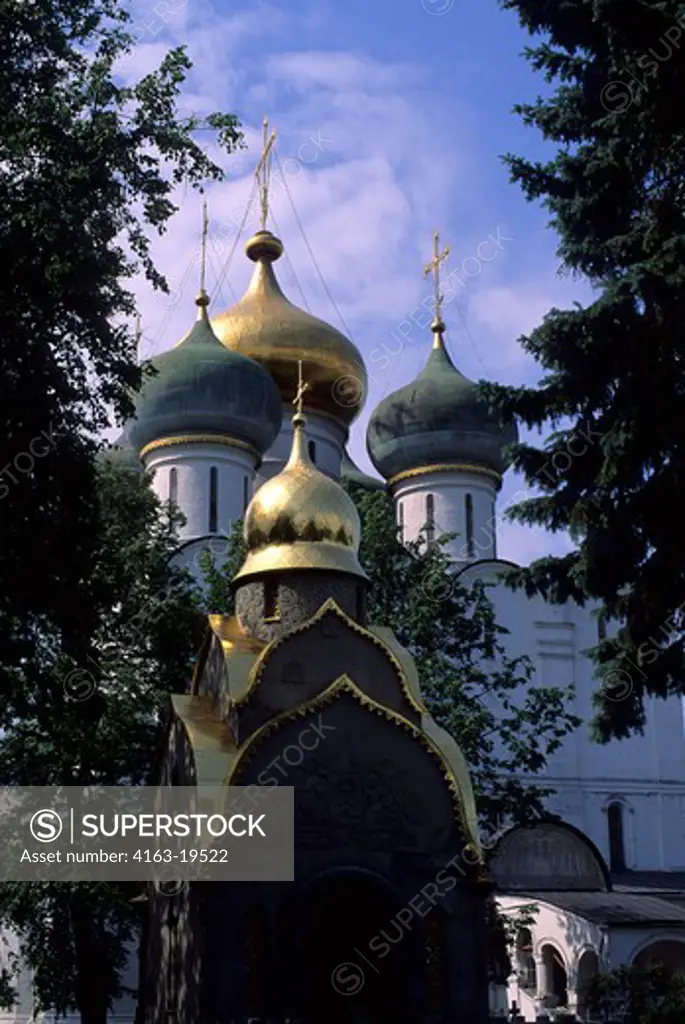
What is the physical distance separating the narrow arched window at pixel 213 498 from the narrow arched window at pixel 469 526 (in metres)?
5.66

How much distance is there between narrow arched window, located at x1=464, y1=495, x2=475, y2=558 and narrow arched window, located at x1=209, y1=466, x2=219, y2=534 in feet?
18.6

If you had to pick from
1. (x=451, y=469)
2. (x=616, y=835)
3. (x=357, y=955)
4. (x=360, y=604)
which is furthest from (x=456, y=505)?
(x=357, y=955)

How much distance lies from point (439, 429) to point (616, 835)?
9334 millimetres

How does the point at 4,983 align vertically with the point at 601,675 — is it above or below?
below

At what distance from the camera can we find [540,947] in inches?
898

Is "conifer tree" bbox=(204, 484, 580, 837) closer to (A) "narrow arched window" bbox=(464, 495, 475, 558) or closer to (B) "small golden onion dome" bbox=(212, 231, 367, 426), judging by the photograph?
(A) "narrow arched window" bbox=(464, 495, 475, 558)

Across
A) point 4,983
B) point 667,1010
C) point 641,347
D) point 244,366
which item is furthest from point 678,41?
point 244,366

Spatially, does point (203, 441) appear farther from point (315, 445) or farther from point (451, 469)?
point (451, 469)

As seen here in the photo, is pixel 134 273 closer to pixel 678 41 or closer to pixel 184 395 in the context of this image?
pixel 678 41

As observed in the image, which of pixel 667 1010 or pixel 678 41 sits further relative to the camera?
pixel 667 1010

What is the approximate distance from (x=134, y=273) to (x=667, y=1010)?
8962mm

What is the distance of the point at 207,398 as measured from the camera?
26.1m

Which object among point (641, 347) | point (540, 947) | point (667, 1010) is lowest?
point (667, 1010)

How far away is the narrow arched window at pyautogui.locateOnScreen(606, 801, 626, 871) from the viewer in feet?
89.2
